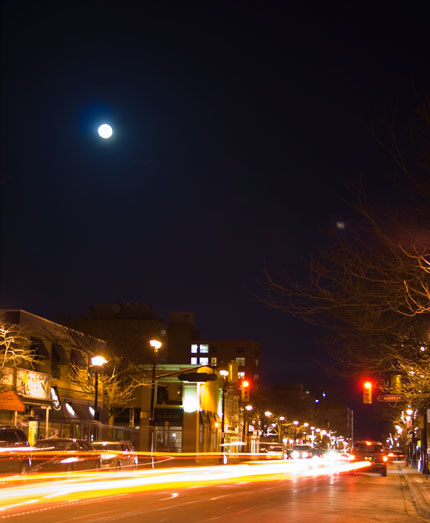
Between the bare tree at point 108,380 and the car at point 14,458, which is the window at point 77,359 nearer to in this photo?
the bare tree at point 108,380

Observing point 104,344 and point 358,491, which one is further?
point 104,344

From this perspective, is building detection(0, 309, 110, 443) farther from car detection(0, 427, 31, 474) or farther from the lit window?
car detection(0, 427, 31, 474)

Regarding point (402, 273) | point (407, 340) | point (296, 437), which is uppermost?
point (402, 273)

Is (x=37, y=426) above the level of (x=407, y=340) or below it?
below

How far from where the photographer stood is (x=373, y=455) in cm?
4153

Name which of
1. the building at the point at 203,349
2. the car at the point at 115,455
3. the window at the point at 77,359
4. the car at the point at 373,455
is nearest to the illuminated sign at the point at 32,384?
the window at the point at 77,359

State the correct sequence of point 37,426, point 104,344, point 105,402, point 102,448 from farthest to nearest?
1. point 104,344
2. point 105,402
3. point 37,426
4. point 102,448

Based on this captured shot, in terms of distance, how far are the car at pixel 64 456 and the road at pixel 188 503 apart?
669 millimetres

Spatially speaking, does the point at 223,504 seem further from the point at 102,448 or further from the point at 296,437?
the point at 296,437

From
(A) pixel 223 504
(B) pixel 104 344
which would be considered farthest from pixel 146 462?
(A) pixel 223 504

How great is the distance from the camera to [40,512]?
49.2 feet

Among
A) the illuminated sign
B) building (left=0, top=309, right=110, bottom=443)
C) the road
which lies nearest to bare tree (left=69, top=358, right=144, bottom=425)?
building (left=0, top=309, right=110, bottom=443)

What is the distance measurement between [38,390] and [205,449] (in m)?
27.4

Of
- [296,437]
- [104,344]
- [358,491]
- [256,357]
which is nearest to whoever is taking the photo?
[358,491]
